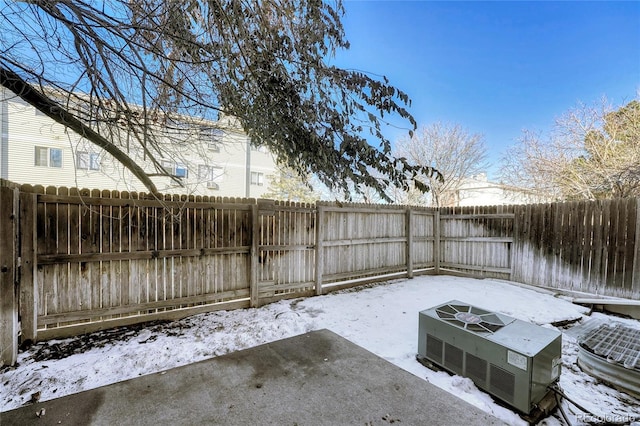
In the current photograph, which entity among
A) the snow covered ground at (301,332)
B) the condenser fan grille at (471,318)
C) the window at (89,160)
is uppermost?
the window at (89,160)

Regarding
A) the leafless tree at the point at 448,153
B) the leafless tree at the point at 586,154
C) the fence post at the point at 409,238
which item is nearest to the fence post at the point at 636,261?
the leafless tree at the point at 586,154

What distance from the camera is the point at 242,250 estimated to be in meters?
4.14

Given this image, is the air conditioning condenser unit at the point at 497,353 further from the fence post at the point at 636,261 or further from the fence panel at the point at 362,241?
the fence post at the point at 636,261

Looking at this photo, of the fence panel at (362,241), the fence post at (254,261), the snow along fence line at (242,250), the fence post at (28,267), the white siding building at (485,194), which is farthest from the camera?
the white siding building at (485,194)

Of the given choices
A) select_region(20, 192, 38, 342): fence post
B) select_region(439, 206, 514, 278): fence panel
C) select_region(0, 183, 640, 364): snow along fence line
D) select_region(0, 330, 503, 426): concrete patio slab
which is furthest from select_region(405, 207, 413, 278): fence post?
select_region(20, 192, 38, 342): fence post

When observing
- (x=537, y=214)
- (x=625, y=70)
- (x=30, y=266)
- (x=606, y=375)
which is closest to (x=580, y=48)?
(x=625, y=70)

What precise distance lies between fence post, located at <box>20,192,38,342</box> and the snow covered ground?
254mm

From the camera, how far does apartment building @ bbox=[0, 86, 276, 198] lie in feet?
11.4

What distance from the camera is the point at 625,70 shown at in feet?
21.5

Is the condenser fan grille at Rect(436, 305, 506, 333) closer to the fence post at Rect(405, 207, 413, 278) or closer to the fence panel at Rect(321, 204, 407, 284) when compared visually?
the fence panel at Rect(321, 204, 407, 284)

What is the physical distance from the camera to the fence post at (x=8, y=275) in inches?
94.3

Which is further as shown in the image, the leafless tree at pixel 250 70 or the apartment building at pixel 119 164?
the apartment building at pixel 119 164

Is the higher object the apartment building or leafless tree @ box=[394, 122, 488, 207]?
leafless tree @ box=[394, 122, 488, 207]

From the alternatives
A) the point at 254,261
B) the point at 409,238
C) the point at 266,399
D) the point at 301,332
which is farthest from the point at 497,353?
the point at 409,238
